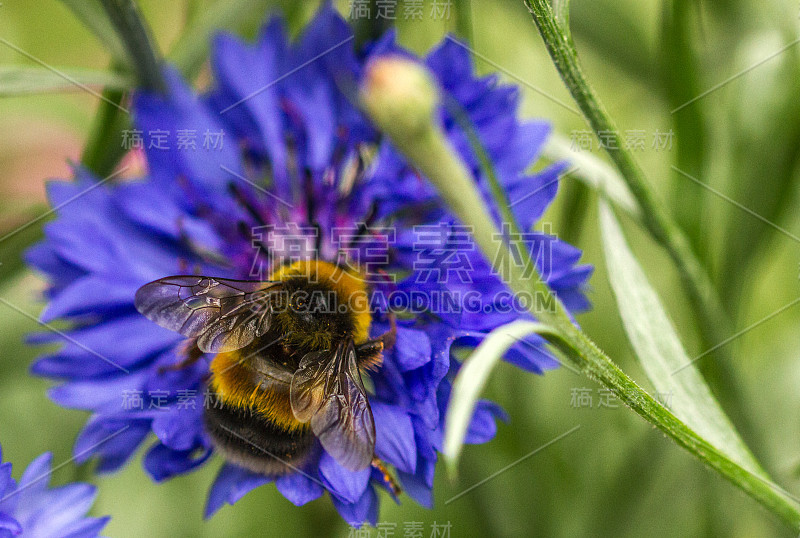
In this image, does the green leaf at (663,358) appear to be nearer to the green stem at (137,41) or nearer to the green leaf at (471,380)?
the green leaf at (471,380)

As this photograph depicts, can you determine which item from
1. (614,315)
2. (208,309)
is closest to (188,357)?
(208,309)

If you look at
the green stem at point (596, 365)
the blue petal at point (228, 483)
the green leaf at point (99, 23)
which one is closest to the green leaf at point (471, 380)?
the green stem at point (596, 365)

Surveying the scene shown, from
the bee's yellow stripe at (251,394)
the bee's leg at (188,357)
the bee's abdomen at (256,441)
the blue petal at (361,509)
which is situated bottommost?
the blue petal at (361,509)

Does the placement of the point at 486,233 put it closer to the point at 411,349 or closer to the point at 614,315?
the point at 411,349

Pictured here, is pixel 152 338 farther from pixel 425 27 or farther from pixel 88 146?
pixel 425 27

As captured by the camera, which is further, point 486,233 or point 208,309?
point 208,309

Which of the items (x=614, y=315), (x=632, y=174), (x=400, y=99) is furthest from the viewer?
(x=614, y=315)
